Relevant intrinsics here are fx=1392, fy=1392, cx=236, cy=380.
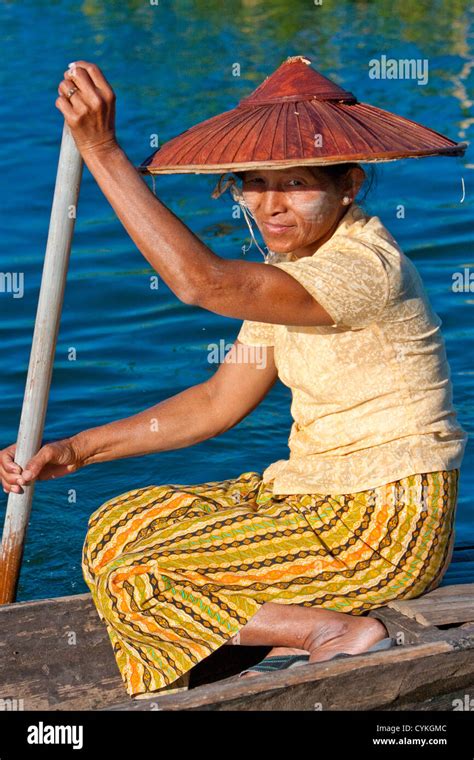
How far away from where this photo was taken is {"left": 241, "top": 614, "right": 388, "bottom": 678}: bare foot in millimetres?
3416

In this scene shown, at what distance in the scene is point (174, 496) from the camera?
3678 millimetres

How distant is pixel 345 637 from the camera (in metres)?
3.44

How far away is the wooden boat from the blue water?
45 centimetres

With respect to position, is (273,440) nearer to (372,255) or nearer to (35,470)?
(35,470)

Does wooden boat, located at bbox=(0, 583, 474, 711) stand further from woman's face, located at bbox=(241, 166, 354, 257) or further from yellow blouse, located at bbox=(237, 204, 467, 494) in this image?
woman's face, located at bbox=(241, 166, 354, 257)

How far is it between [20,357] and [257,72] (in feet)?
20.1

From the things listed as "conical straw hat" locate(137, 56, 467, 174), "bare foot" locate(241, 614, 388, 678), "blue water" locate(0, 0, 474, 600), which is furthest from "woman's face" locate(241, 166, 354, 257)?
"blue water" locate(0, 0, 474, 600)

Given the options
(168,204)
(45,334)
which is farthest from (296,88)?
(168,204)

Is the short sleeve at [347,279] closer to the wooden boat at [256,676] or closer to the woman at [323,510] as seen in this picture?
the woman at [323,510]

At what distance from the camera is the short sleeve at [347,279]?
3096mm

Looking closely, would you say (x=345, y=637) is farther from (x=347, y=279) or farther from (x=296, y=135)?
(x=296, y=135)

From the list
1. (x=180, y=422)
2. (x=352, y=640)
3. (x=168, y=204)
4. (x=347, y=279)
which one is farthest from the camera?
(x=168, y=204)

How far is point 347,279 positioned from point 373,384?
1.17ft

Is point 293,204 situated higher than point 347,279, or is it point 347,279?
point 293,204
